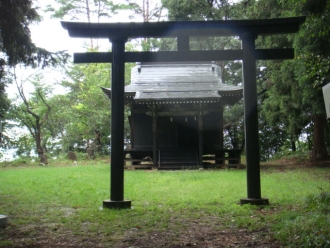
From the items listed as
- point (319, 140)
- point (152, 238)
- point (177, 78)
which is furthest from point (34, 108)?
point (152, 238)

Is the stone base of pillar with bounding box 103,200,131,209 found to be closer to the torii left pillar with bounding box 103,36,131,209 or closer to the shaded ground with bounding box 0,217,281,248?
the torii left pillar with bounding box 103,36,131,209

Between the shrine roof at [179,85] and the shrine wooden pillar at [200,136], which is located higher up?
the shrine roof at [179,85]

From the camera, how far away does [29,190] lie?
9195 millimetres

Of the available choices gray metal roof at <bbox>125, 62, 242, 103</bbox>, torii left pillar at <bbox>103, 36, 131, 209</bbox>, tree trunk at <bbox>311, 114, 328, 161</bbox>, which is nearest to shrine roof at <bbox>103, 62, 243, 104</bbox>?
gray metal roof at <bbox>125, 62, 242, 103</bbox>

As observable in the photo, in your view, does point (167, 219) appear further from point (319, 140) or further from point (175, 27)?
point (319, 140)

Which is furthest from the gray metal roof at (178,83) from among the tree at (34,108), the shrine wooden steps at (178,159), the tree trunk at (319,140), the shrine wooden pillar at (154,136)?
the tree at (34,108)

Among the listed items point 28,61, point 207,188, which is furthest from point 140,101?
point 28,61

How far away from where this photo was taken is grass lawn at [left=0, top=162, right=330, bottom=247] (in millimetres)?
4418

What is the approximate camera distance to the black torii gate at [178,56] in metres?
6.58

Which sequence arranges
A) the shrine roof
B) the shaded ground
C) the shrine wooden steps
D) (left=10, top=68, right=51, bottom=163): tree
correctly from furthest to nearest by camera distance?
(left=10, top=68, right=51, bottom=163): tree → the shrine wooden steps → the shrine roof → the shaded ground

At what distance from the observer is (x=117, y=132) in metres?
6.59

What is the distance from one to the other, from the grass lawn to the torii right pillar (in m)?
0.36

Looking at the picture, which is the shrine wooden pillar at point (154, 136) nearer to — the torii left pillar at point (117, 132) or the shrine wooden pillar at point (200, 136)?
the shrine wooden pillar at point (200, 136)

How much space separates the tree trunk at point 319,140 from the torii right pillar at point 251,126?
10562 mm
